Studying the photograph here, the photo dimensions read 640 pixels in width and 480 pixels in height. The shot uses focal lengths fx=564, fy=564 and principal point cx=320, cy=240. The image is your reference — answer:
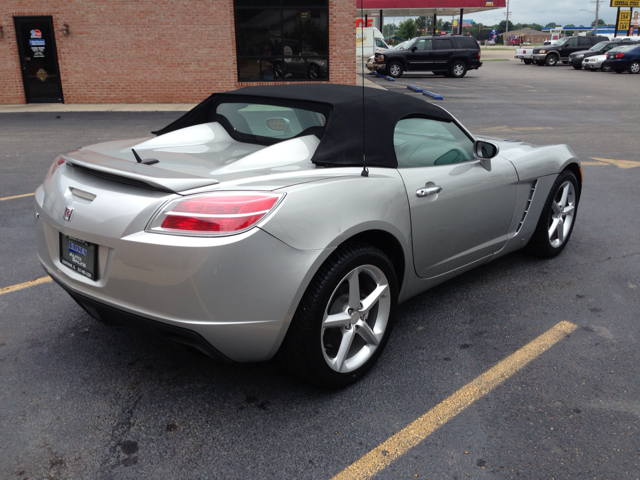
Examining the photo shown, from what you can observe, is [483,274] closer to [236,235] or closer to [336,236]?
[336,236]

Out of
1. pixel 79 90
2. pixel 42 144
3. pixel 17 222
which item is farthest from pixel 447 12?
pixel 17 222

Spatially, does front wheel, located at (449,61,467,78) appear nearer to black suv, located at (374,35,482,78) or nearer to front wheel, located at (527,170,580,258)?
black suv, located at (374,35,482,78)

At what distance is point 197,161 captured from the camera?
294cm

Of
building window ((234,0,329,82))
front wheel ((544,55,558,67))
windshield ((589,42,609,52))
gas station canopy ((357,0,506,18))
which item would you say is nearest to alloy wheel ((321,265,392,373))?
building window ((234,0,329,82))

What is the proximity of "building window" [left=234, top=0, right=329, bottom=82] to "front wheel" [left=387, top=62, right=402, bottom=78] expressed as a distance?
11.4m

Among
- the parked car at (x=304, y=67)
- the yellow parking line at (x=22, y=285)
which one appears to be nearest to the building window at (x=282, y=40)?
the parked car at (x=304, y=67)

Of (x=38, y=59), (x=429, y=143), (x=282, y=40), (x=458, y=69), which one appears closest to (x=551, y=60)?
(x=458, y=69)

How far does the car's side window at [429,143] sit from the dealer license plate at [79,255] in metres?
1.69

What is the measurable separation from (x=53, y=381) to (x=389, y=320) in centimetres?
180

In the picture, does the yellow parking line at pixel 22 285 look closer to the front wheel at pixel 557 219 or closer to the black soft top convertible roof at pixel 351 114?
the black soft top convertible roof at pixel 351 114

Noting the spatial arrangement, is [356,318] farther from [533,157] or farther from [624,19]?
[624,19]

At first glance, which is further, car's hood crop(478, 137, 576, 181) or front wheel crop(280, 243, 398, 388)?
car's hood crop(478, 137, 576, 181)

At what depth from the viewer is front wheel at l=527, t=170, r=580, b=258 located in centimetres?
448

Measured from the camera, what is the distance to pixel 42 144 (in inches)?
411
